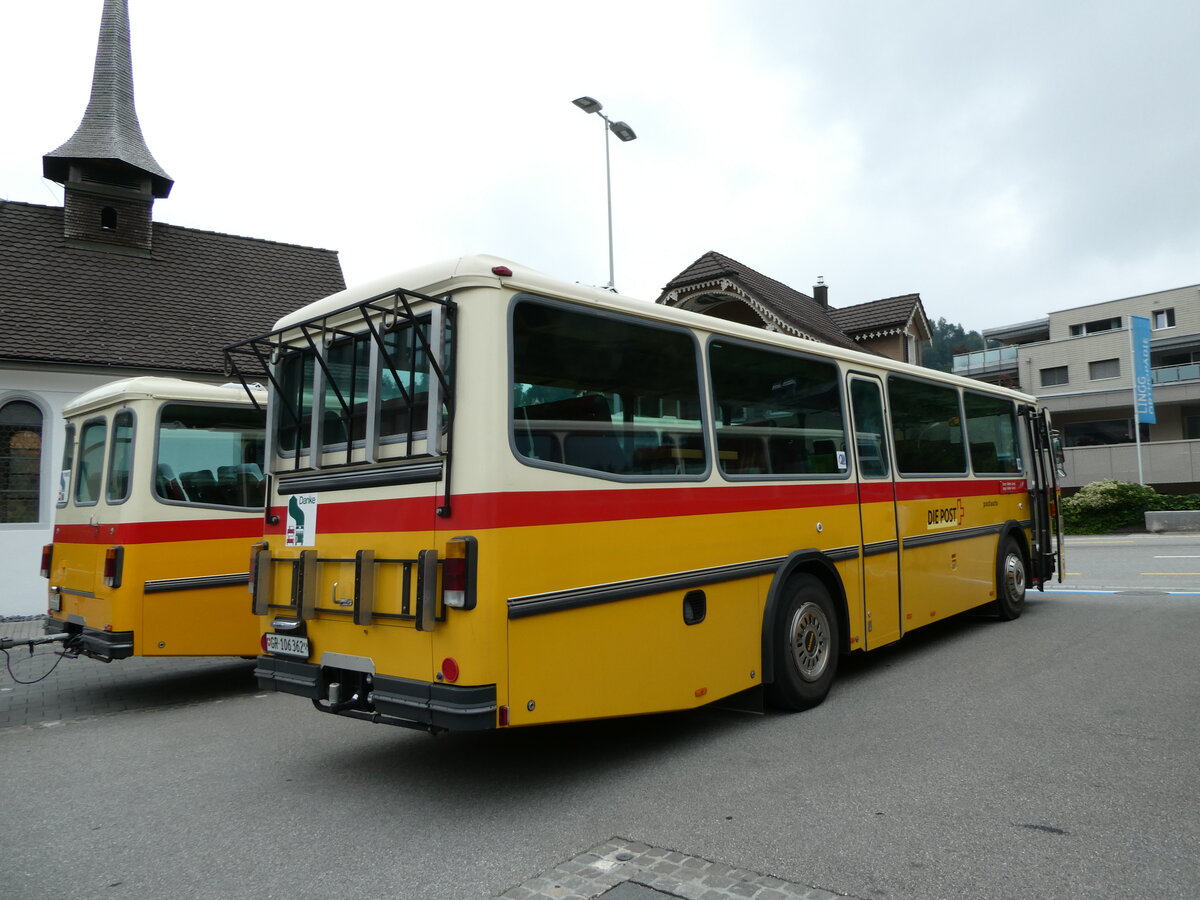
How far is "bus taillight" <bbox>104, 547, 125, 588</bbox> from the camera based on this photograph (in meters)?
7.27

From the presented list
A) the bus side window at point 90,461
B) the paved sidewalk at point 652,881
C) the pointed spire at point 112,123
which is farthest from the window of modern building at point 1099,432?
the paved sidewalk at point 652,881

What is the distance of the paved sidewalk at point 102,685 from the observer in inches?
307

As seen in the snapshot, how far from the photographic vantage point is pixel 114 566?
Result: 732 cm

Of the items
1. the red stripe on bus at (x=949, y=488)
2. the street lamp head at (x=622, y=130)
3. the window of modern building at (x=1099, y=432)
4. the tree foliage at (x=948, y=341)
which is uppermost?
the tree foliage at (x=948, y=341)

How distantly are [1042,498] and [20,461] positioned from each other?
1563cm

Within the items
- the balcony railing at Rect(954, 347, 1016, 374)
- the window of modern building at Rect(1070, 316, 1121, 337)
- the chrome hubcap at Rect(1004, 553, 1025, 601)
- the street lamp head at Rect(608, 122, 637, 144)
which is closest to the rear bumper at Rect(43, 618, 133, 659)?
the chrome hubcap at Rect(1004, 553, 1025, 601)

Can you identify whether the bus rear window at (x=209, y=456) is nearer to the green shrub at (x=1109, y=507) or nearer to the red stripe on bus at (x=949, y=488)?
the red stripe on bus at (x=949, y=488)

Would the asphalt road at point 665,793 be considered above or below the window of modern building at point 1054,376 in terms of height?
below

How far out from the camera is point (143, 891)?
12.3 feet

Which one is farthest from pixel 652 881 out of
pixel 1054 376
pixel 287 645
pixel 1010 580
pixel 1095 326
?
pixel 1095 326

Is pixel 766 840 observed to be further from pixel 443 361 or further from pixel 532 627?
pixel 443 361

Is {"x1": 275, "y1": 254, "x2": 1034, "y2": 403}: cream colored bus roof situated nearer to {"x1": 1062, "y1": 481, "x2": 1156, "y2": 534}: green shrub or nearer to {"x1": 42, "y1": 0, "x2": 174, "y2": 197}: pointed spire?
{"x1": 42, "y1": 0, "x2": 174, "y2": 197}: pointed spire

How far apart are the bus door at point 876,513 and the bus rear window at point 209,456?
17.6ft

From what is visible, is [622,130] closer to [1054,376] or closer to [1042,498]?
[1042,498]
